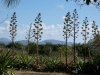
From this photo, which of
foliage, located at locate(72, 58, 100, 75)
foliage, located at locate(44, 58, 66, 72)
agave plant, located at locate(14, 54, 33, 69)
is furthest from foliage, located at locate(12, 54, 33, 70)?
foliage, located at locate(72, 58, 100, 75)

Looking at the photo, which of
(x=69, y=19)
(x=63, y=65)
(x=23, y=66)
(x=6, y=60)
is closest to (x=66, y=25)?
(x=69, y=19)

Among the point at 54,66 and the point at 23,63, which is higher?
the point at 23,63

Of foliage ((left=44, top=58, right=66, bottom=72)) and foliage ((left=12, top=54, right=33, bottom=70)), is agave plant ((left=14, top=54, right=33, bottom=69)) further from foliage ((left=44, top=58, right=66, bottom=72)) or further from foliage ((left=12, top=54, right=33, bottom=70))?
foliage ((left=44, top=58, right=66, bottom=72))

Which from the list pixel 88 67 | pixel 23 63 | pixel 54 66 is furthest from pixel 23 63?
pixel 88 67

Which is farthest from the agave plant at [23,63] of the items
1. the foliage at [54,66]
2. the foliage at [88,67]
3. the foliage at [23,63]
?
the foliage at [88,67]

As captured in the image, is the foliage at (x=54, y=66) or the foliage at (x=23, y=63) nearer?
the foliage at (x=54, y=66)

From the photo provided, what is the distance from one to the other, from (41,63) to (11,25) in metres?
3.58

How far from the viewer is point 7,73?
759 centimetres

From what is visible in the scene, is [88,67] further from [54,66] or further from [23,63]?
[23,63]

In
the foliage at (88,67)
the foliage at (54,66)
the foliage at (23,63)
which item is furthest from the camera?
the foliage at (23,63)

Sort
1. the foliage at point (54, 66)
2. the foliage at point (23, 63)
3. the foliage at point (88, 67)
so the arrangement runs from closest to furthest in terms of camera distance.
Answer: the foliage at point (88, 67), the foliage at point (54, 66), the foliage at point (23, 63)

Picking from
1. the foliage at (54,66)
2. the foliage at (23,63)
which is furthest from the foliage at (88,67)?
the foliage at (23,63)

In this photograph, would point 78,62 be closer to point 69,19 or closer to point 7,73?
point 69,19

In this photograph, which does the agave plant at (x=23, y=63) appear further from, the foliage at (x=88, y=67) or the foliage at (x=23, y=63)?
the foliage at (x=88, y=67)
